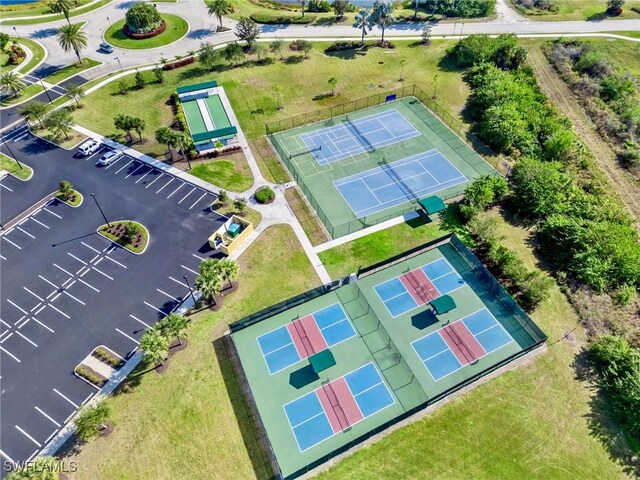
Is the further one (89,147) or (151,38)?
(151,38)

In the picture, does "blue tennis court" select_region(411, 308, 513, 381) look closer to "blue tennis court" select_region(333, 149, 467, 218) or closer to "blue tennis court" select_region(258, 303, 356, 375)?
"blue tennis court" select_region(258, 303, 356, 375)

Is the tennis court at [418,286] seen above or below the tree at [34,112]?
below

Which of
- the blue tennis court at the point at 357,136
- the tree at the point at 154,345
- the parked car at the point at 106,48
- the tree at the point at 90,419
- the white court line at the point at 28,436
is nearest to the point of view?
the tree at the point at 90,419

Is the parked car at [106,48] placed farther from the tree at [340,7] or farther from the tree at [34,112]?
the tree at [340,7]

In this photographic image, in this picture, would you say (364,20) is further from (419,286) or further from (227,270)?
(227,270)

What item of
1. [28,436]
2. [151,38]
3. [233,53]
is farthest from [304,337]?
[151,38]

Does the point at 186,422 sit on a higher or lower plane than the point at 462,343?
lower

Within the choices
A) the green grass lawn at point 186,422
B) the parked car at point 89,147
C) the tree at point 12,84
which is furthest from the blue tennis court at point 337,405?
the tree at point 12,84
